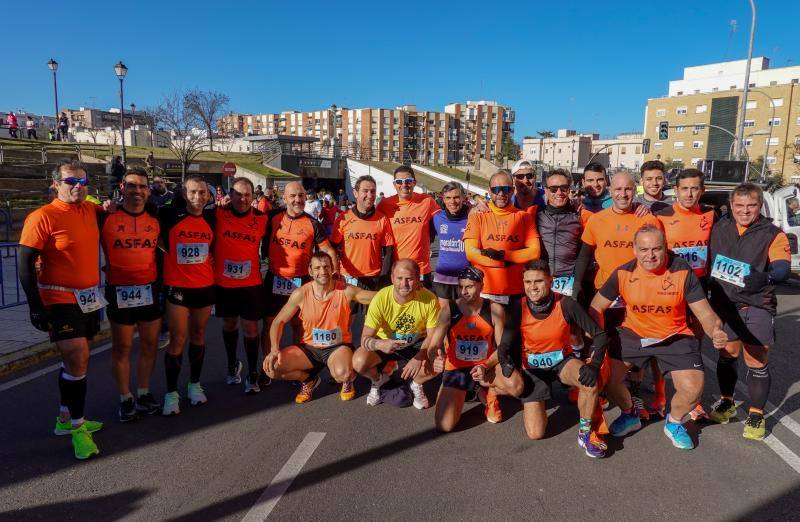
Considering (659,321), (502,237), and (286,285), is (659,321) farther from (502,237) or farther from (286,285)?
(286,285)

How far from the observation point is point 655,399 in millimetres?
4535

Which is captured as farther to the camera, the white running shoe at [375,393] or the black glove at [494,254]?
the white running shoe at [375,393]

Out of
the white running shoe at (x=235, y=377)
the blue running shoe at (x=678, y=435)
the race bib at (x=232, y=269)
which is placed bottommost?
the white running shoe at (x=235, y=377)

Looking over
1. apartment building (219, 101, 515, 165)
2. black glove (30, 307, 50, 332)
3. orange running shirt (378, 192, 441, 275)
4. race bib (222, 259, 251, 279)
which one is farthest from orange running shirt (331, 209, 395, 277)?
apartment building (219, 101, 515, 165)

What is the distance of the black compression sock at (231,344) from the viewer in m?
5.01

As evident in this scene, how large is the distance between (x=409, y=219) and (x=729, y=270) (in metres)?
3.07

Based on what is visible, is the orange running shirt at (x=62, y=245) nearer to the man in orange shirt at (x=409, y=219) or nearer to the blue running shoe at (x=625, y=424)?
the man in orange shirt at (x=409, y=219)

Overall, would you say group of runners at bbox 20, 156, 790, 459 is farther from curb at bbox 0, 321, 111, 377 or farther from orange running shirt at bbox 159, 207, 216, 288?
curb at bbox 0, 321, 111, 377

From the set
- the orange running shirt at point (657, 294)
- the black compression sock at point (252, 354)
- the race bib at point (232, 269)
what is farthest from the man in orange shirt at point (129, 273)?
the orange running shirt at point (657, 294)

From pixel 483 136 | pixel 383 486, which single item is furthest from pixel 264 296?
pixel 483 136

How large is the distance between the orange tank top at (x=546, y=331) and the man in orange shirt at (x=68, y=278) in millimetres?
3373

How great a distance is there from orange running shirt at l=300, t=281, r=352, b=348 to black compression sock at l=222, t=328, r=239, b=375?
79cm

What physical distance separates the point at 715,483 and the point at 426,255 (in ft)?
11.2

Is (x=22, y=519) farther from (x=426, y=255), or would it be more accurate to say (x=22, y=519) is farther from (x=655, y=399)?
(x=655, y=399)
